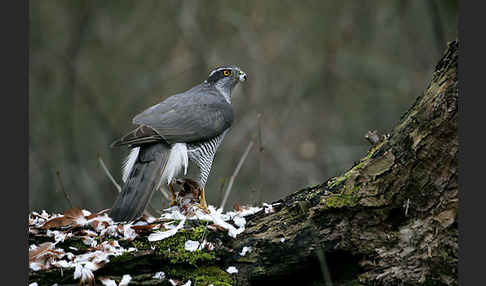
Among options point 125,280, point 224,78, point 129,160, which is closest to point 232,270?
point 125,280

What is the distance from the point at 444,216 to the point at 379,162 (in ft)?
1.58

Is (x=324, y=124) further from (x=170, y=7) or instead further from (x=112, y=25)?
(x=112, y=25)

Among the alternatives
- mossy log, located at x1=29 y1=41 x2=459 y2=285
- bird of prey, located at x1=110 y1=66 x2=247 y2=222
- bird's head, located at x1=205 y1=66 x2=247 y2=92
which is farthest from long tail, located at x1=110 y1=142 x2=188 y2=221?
bird's head, located at x1=205 y1=66 x2=247 y2=92

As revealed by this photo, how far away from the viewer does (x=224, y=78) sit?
5270 mm

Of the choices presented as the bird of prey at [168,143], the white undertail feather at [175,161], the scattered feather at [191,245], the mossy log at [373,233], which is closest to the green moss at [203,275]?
the mossy log at [373,233]

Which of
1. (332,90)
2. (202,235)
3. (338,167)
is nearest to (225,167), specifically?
(338,167)

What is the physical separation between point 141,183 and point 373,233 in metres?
1.59

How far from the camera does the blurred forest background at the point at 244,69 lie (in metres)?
7.52

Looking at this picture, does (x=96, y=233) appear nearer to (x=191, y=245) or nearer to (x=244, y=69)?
(x=191, y=245)

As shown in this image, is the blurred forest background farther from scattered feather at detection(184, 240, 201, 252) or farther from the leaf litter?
scattered feather at detection(184, 240, 201, 252)

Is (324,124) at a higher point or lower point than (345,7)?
lower

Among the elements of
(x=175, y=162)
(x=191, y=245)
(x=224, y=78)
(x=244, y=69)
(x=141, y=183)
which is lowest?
(x=191, y=245)

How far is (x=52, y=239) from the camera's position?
3.04 metres

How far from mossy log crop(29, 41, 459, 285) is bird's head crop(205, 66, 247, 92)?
8.07 ft
